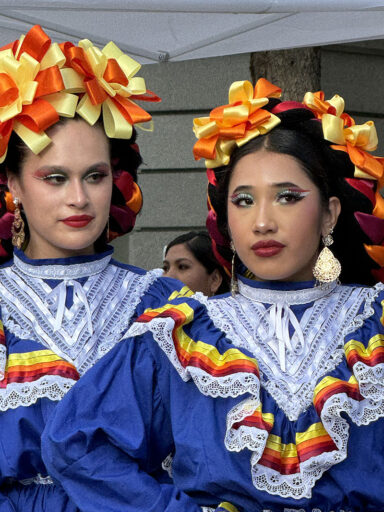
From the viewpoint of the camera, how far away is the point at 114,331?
2945mm

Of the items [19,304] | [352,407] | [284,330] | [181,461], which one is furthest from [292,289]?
[19,304]

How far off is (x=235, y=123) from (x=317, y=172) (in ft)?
0.92

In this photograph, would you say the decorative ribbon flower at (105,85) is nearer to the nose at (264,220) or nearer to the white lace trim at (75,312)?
the white lace trim at (75,312)

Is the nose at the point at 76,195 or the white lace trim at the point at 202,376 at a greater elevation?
the nose at the point at 76,195

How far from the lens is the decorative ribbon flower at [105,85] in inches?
116

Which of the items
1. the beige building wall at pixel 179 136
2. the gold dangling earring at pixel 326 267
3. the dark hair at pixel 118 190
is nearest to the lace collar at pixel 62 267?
the dark hair at pixel 118 190

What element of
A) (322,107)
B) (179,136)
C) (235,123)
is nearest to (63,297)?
(235,123)

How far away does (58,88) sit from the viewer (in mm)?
2895

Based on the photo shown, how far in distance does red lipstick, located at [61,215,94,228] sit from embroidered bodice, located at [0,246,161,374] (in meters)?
0.15

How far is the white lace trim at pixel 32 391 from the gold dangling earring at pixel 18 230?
0.54 meters

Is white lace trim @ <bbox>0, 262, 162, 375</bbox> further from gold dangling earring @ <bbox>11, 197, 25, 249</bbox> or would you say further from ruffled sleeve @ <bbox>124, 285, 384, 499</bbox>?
ruffled sleeve @ <bbox>124, 285, 384, 499</bbox>

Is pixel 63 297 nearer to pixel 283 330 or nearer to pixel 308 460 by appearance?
pixel 283 330

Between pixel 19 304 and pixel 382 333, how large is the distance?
1085 millimetres

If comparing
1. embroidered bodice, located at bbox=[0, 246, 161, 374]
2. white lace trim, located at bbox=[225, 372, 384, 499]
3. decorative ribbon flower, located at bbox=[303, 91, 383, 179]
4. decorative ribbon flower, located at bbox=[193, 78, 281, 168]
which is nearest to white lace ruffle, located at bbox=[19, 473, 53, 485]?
embroidered bodice, located at bbox=[0, 246, 161, 374]
